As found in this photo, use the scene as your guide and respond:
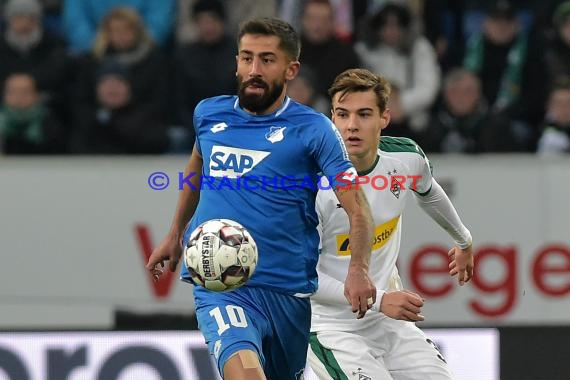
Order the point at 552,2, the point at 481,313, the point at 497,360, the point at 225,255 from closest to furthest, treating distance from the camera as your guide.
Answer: the point at 225,255 → the point at 497,360 → the point at 481,313 → the point at 552,2

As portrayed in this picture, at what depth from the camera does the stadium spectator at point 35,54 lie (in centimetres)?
1232

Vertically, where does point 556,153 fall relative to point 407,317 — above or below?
below

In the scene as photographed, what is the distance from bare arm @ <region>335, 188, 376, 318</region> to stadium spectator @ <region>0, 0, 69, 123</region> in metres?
5.97

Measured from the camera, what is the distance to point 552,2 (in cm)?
1265

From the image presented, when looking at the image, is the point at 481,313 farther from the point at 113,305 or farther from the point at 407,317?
the point at 407,317

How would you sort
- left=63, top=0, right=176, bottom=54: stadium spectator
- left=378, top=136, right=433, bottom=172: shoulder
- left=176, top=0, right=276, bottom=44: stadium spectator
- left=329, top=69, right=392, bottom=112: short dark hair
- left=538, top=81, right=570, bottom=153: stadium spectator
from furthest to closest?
left=63, top=0, right=176, bottom=54: stadium spectator → left=176, top=0, right=276, bottom=44: stadium spectator → left=538, top=81, right=570, bottom=153: stadium spectator → left=378, top=136, right=433, bottom=172: shoulder → left=329, top=69, right=392, bottom=112: short dark hair

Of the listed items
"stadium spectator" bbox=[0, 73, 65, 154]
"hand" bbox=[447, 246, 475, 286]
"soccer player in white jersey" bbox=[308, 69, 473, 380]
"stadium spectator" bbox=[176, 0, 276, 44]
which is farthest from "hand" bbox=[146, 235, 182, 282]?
"stadium spectator" bbox=[176, 0, 276, 44]

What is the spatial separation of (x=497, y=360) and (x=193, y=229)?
8.90ft

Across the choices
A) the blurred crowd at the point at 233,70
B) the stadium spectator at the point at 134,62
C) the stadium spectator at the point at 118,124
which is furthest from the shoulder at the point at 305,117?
the stadium spectator at the point at 134,62

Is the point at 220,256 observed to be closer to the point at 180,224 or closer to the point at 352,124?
the point at 180,224

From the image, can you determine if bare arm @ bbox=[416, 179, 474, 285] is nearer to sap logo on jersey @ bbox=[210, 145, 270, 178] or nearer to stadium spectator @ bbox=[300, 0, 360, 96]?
sap logo on jersey @ bbox=[210, 145, 270, 178]

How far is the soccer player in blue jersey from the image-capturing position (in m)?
6.91

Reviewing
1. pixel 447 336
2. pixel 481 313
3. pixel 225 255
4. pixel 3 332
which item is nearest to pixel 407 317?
pixel 225 255

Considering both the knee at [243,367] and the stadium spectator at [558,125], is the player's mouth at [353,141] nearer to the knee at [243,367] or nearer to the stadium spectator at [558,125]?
the knee at [243,367]
